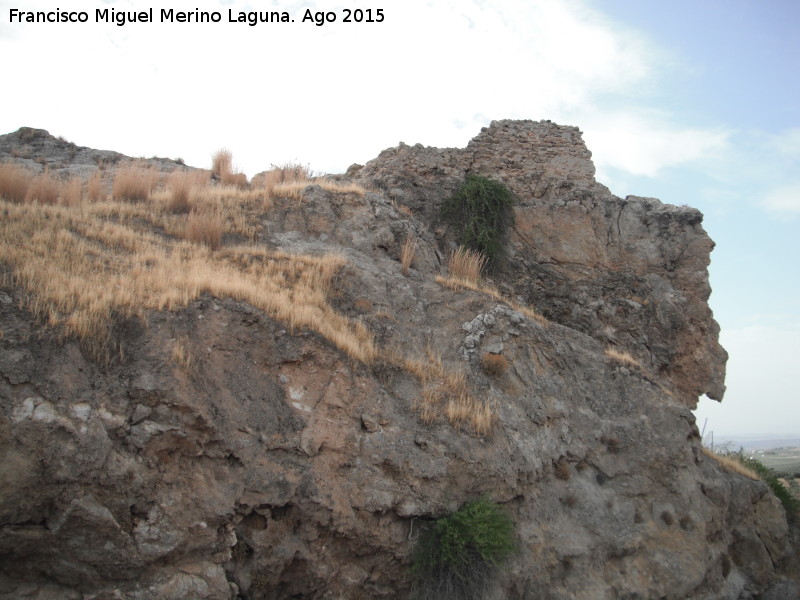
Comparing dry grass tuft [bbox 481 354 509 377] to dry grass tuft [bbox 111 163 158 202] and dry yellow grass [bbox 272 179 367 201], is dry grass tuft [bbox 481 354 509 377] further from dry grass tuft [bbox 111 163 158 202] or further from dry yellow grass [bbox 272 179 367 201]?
dry grass tuft [bbox 111 163 158 202]

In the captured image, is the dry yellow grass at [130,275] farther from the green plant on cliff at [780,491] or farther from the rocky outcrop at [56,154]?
the green plant on cliff at [780,491]

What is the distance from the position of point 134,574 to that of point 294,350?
9.41 feet

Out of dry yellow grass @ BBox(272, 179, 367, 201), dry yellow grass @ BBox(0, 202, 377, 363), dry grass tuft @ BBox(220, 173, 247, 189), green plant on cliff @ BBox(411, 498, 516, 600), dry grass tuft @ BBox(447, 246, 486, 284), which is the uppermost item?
dry grass tuft @ BBox(220, 173, 247, 189)

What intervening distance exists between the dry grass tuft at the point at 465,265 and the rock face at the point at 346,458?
0.52 meters

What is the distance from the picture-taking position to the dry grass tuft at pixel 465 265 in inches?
468

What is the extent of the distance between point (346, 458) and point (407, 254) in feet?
16.8

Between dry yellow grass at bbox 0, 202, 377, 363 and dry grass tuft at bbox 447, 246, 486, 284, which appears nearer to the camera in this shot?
dry yellow grass at bbox 0, 202, 377, 363

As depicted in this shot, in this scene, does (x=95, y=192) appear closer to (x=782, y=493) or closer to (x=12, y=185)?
(x=12, y=185)

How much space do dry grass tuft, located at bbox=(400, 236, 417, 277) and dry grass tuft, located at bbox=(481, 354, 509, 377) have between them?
267 centimetres

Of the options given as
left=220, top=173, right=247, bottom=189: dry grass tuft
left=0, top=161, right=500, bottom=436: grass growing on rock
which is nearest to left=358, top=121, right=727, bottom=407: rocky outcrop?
left=220, top=173, right=247, bottom=189: dry grass tuft

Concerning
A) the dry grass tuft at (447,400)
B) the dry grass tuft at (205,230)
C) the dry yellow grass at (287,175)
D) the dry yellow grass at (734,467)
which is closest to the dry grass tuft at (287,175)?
the dry yellow grass at (287,175)

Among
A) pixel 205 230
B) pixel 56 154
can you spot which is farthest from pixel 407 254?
pixel 56 154

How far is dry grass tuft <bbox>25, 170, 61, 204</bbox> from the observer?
10.5 meters

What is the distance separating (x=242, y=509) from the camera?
591 cm
